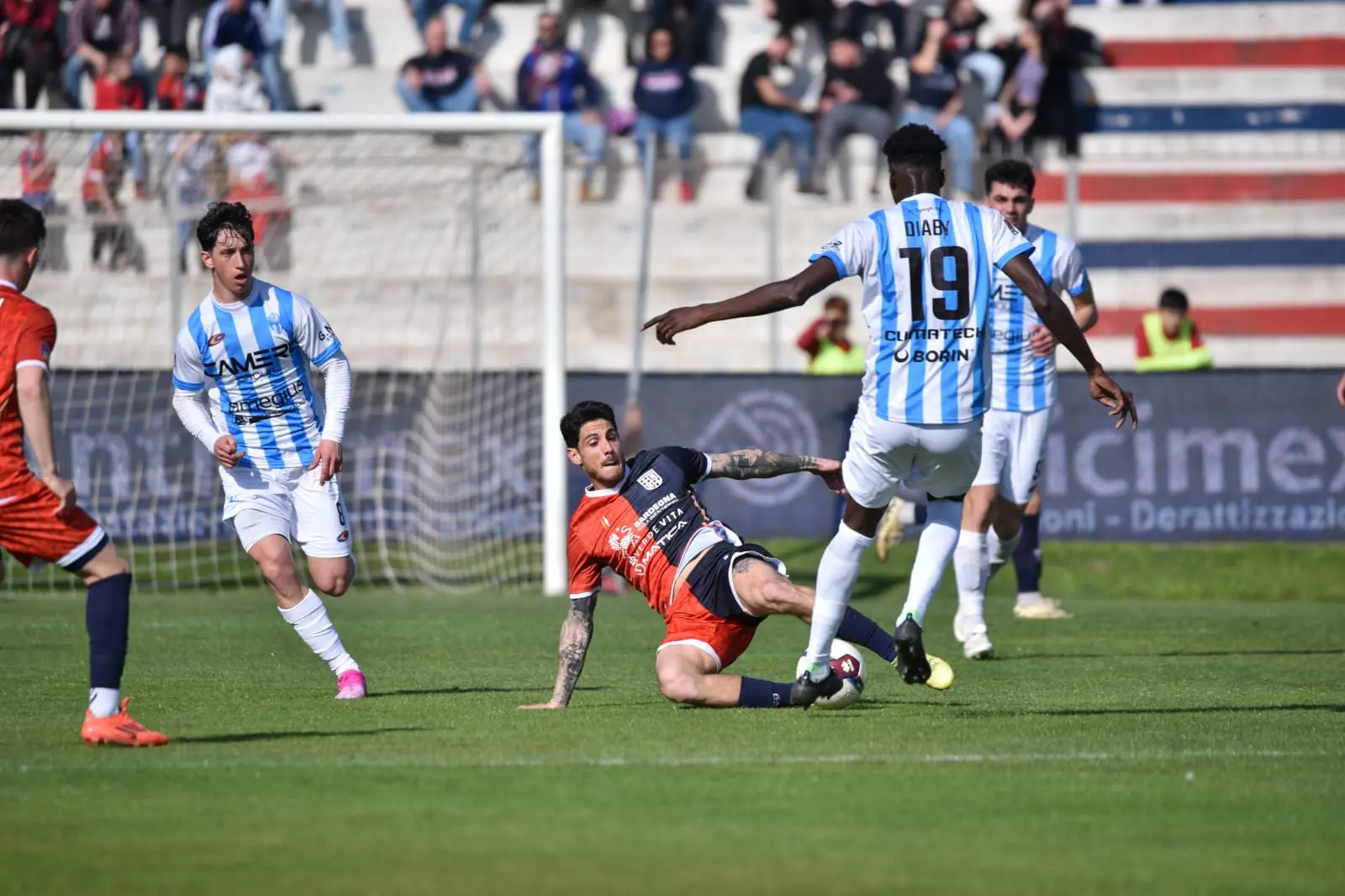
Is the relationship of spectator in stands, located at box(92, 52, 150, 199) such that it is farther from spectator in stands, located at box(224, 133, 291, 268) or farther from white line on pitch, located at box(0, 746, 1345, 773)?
white line on pitch, located at box(0, 746, 1345, 773)

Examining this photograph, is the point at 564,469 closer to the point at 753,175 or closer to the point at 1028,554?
the point at 1028,554

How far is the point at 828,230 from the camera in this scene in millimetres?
22000

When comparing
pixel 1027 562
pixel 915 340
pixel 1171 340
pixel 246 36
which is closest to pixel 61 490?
pixel 915 340

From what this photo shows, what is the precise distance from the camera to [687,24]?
2373 cm

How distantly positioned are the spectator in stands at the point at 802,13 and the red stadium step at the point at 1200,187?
3.49 m

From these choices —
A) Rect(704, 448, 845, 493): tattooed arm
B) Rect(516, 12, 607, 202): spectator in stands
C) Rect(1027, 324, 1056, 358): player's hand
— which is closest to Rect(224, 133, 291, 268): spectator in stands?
Rect(516, 12, 607, 202): spectator in stands

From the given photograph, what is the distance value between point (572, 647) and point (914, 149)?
8.47 feet

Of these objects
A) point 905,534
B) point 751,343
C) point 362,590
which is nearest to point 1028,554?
point 905,534

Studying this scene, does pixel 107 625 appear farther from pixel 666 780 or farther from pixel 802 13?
pixel 802 13

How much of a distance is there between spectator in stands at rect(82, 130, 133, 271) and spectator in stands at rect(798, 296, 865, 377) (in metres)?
6.59

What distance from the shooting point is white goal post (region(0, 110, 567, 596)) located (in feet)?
51.3

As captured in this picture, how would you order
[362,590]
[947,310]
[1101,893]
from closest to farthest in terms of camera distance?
[1101,893], [947,310], [362,590]

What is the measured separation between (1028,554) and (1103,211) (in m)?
9.66

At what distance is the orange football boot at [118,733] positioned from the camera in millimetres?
7250
